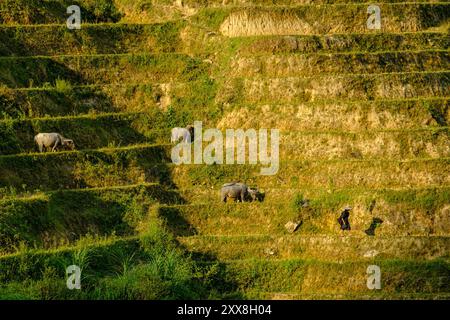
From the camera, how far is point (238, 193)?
125 feet

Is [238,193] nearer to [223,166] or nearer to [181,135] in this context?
[223,166]

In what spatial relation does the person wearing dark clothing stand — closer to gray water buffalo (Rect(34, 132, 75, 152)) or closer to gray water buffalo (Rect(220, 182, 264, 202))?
gray water buffalo (Rect(220, 182, 264, 202))

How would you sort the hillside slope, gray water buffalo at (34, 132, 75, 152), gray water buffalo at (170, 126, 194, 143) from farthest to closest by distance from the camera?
gray water buffalo at (170, 126, 194, 143) < gray water buffalo at (34, 132, 75, 152) < the hillside slope

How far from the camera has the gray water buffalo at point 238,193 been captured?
38.0 meters

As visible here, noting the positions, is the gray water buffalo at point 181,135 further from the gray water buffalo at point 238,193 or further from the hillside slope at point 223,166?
the gray water buffalo at point 238,193

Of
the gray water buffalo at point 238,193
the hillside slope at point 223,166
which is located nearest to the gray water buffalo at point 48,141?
the hillside slope at point 223,166

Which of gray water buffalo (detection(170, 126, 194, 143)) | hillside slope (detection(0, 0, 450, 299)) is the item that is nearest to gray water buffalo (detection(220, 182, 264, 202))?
hillside slope (detection(0, 0, 450, 299))

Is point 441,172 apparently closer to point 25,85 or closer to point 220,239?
point 220,239

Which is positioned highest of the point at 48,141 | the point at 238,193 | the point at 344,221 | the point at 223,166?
the point at 48,141

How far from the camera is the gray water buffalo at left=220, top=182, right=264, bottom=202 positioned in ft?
125

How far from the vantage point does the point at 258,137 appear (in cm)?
4094

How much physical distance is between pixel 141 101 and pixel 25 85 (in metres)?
4.61

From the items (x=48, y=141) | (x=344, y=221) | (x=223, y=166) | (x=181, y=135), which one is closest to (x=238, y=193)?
(x=223, y=166)

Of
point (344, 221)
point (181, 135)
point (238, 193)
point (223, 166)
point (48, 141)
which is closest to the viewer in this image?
point (344, 221)
